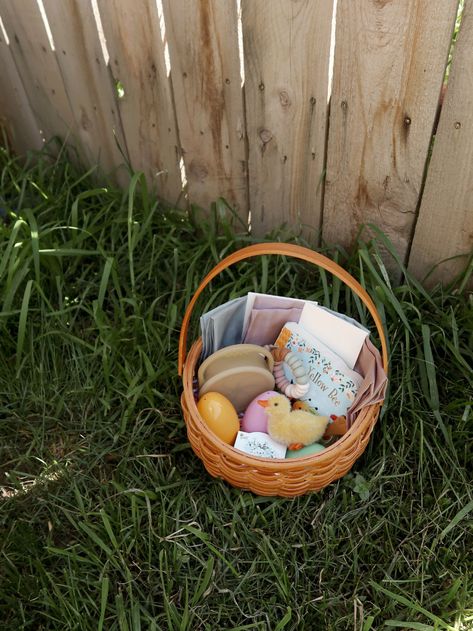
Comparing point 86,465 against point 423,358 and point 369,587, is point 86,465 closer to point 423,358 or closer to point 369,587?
point 369,587

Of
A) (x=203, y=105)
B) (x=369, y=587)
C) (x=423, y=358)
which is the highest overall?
(x=203, y=105)

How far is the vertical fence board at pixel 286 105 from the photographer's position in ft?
5.60

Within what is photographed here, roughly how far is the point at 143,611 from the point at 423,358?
101 centimetres

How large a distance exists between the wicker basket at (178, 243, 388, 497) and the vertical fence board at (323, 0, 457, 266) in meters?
0.36

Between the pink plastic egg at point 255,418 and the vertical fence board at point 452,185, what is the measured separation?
63 centimetres

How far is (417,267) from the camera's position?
1.99 meters

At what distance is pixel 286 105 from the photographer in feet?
6.14

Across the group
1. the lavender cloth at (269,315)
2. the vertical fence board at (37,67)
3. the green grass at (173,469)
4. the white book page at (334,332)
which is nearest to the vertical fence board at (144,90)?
the green grass at (173,469)

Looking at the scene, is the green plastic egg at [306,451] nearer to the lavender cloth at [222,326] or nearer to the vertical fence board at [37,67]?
the lavender cloth at [222,326]

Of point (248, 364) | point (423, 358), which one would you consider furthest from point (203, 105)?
point (423, 358)

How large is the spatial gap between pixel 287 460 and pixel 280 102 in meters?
1.00

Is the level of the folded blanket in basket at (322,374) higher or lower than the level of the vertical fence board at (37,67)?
lower

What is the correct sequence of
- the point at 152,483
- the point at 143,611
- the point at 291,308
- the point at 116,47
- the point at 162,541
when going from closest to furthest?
the point at 143,611 → the point at 162,541 → the point at 152,483 → the point at 291,308 → the point at 116,47

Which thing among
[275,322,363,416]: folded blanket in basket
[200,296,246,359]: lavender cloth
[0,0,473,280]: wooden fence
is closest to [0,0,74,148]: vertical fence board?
[0,0,473,280]: wooden fence
